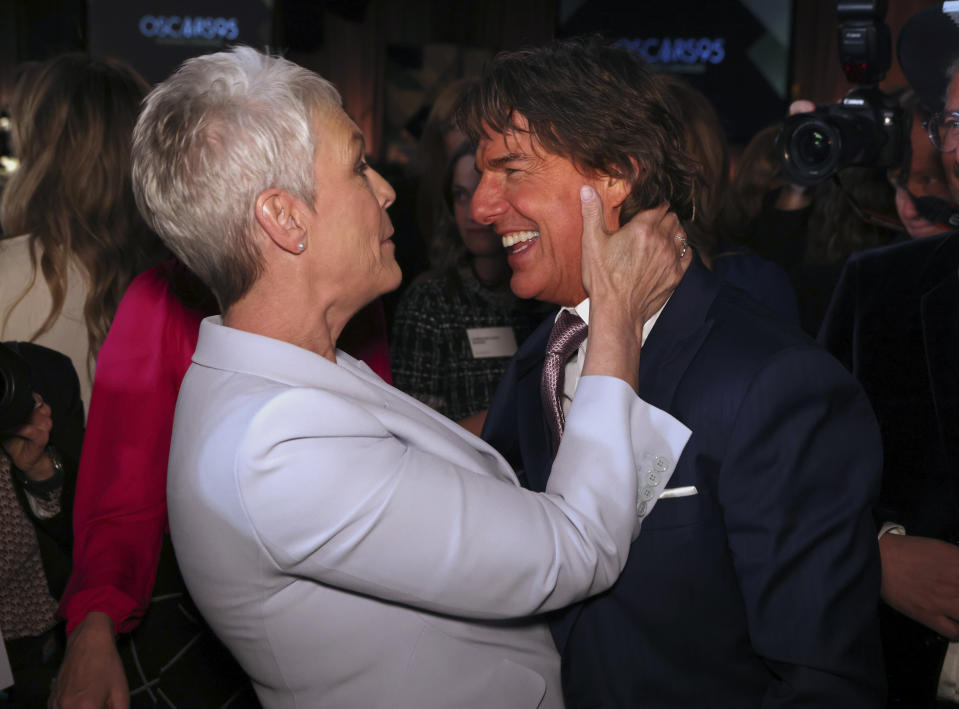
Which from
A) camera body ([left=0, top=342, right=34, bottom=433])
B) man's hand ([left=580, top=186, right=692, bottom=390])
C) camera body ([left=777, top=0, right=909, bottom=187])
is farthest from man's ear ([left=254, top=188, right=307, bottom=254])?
camera body ([left=777, top=0, right=909, bottom=187])

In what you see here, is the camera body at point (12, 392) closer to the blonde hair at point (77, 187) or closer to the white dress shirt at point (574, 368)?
the blonde hair at point (77, 187)

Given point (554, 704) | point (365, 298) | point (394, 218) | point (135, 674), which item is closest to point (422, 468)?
point (365, 298)

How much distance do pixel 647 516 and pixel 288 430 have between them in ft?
1.71

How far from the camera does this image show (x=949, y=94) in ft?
5.16

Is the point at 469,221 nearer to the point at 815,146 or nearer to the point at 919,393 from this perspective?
the point at 815,146

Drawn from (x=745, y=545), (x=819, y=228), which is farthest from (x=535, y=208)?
(x=819, y=228)

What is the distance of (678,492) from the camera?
3.99ft

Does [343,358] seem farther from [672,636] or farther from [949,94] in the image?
[949,94]

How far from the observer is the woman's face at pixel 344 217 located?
122cm

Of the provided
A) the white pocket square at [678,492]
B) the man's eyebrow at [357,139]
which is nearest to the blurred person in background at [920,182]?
the white pocket square at [678,492]

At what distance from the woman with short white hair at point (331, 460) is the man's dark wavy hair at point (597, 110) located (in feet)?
0.64

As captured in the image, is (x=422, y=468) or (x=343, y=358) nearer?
(x=422, y=468)

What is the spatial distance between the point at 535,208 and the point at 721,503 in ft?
1.97

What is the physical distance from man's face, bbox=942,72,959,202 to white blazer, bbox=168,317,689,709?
76cm
